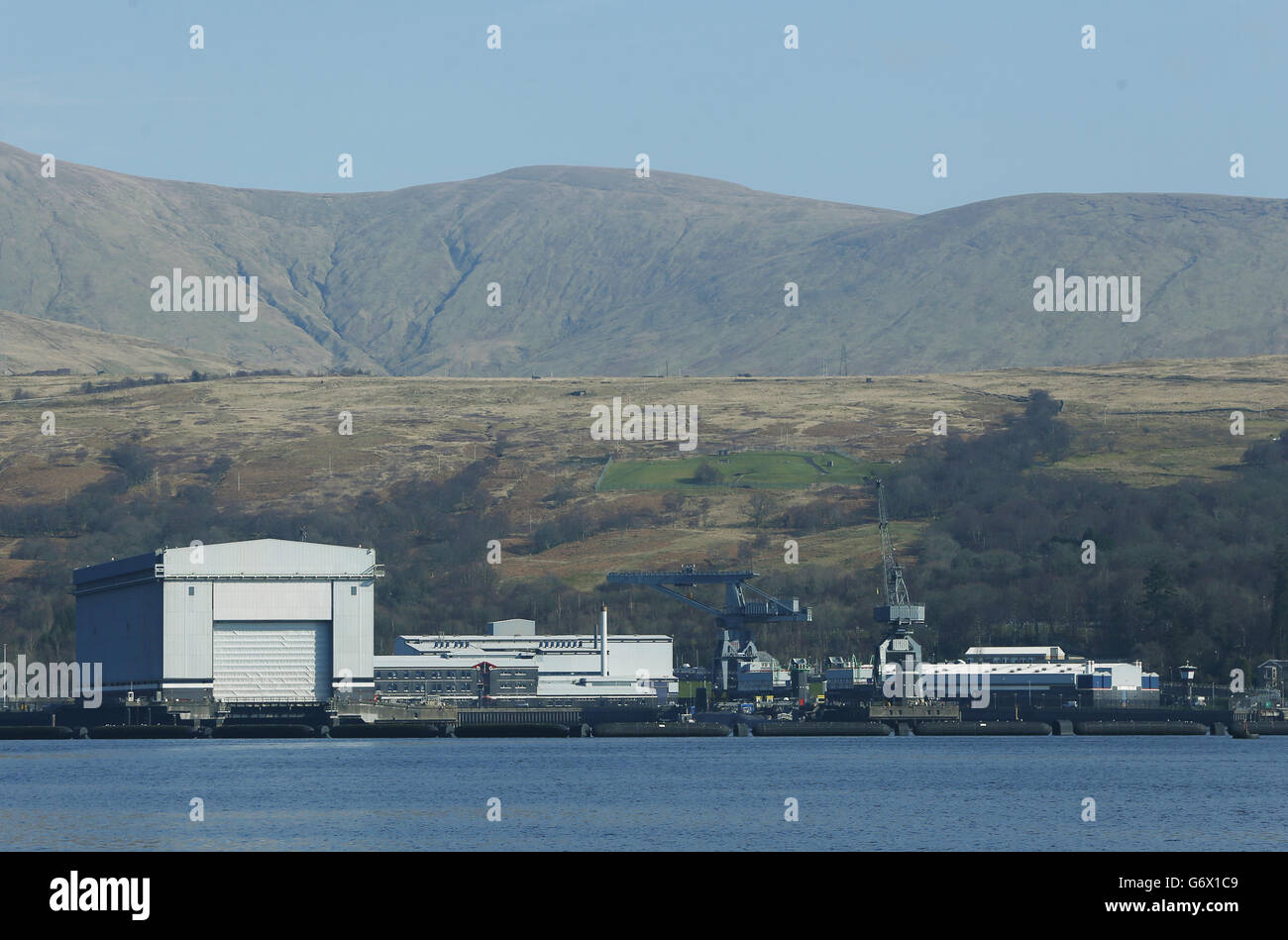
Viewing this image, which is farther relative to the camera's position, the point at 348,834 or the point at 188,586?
the point at 188,586

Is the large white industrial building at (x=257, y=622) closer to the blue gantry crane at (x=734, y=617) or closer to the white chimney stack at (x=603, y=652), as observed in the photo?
the white chimney stack at (x=603, y=652)

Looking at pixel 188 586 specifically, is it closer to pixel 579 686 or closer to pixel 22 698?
pixel 22 698

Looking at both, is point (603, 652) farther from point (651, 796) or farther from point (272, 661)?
point (651, 796)

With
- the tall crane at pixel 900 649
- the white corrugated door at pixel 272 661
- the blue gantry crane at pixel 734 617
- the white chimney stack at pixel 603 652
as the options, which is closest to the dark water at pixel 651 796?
the white corrugated door at pixel 272 661

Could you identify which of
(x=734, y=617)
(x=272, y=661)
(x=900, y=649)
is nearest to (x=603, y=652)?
(x=734, y=617)
